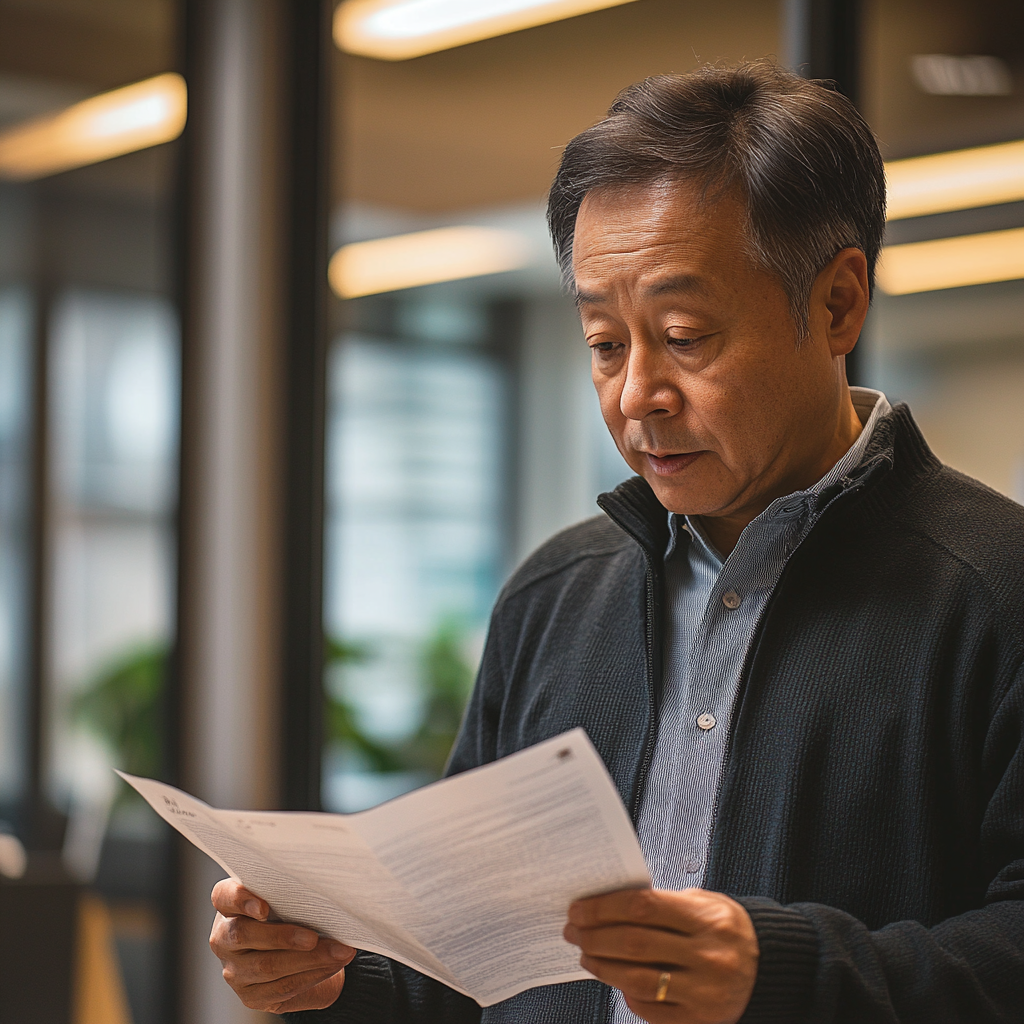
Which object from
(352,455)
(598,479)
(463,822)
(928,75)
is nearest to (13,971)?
(352,455)

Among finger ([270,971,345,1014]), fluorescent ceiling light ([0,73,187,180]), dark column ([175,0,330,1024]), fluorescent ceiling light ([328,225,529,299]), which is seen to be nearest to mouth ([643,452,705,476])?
finger ([270,971,345,1014])

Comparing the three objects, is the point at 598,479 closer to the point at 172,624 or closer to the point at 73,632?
the point at 172,624

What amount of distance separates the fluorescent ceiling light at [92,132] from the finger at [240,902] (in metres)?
2.26

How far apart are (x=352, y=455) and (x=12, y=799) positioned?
1.13 m

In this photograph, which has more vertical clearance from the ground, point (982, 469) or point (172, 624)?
point (982, 469)

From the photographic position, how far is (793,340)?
1.08 meters

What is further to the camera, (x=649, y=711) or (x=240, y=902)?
(x=649, y=711)

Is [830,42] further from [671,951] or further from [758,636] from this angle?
[671,951]

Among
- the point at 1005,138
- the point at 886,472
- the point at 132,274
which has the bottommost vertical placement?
the point at 886,472

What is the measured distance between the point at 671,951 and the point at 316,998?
437mm

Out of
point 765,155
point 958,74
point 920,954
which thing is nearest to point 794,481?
point 765,155

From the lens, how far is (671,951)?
0.81 meters

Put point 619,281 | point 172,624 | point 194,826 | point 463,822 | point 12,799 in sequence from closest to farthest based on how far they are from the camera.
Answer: point 463,822, point 194,826, point 619,281, point 172,624, point 12,799

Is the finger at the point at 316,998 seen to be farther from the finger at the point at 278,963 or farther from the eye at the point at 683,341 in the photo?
the eye at the point at 683,341
